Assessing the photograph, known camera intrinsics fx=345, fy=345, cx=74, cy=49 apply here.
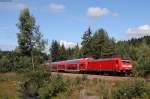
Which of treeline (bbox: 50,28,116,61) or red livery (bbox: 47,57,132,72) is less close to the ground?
treeline (bbox: 50,28,116,61)

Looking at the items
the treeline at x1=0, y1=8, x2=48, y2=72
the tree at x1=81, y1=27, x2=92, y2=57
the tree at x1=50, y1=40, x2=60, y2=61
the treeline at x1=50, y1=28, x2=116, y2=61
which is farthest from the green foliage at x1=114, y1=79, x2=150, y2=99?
the tree at x1=50, y1=40, x2=60, y2=61

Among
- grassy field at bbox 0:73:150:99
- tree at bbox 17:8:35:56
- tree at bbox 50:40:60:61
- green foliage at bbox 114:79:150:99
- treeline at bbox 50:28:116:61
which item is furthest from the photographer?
tree at bbox 50:40:60:61

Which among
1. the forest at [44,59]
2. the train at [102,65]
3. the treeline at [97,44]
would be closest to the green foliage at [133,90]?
the forest at [44,59]

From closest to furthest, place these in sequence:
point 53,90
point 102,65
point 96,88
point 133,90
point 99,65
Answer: point 133,90, point 96,88, point 53,90, point 102,65, point 99,65

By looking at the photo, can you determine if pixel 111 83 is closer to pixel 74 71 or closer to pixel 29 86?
pixel 29 86

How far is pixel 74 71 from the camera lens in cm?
6600

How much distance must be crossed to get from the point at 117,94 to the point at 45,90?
9.67 meters

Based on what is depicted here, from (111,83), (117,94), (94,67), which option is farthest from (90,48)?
(117,94)

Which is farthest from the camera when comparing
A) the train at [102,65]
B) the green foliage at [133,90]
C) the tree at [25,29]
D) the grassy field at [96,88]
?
the tree at [25,29]

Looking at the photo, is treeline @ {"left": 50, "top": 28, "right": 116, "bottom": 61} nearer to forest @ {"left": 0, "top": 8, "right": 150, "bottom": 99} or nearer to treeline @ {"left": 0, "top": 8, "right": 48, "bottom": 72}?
forest @ {"left": 0, "top": 8, "right": 150, "bottom": 99}

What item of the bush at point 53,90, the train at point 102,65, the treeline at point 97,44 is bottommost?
the bush at point 53,90

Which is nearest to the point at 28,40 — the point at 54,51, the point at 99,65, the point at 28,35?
Result: the point at 28,35

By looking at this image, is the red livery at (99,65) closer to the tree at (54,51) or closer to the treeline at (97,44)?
the treeline at (97,44)

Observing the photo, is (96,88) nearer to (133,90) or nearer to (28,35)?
(133,90)
